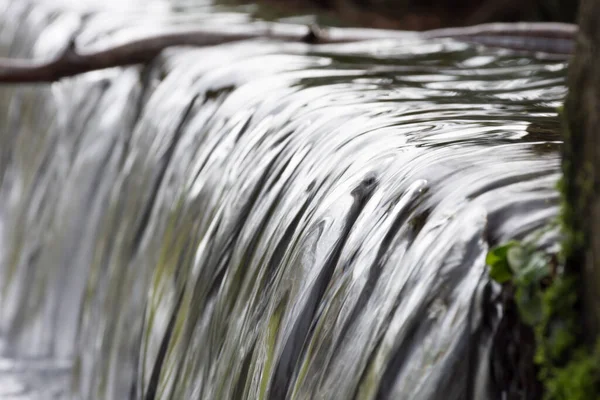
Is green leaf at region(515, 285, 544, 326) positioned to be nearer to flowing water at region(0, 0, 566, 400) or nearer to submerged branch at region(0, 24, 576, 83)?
flowing water at region(0, 0, 566, 400)

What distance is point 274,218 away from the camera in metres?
2.24

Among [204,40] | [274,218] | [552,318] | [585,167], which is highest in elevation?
[204,40]

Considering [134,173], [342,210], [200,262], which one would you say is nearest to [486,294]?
[342,210]

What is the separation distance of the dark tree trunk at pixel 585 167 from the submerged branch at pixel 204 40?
2.71 m

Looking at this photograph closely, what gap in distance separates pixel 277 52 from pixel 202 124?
599mm

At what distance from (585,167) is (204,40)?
9.98 ft

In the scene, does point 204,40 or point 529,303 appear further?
point 204,40

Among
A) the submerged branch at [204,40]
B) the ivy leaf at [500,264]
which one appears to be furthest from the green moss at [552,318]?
the submerged branch at [204,40]

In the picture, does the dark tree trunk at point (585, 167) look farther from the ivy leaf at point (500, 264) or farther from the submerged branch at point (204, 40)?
the submerged branch at point (204, 40)

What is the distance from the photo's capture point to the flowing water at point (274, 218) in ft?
4.86

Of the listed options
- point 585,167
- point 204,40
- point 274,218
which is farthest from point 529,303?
point 204,40

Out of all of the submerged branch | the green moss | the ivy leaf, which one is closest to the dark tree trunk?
the green moss

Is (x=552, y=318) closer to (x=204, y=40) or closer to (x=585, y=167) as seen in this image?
(x=585, y=167)

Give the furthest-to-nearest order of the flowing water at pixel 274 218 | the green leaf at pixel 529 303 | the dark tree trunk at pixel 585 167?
the flowing water at pixel 274 218 < the green leaf at pixel 529 303 < the dark tree trunk at pixel 585 167
